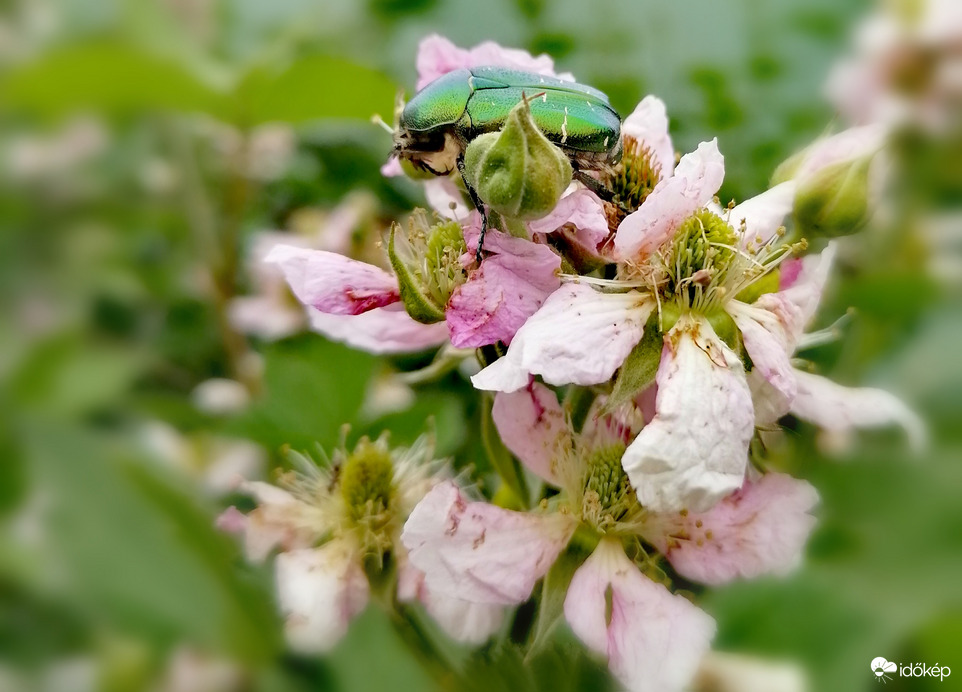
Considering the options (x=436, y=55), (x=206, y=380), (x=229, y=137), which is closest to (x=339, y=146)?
(x=229, y=137)

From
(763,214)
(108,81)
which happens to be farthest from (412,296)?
(108,81)

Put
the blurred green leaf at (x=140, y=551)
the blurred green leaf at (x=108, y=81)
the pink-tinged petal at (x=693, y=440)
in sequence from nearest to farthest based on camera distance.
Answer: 1. the pink-tinged petal at (x=693, y=440)
2. the blurred green leaf at (x=140, y=551)
3. the blurred green leaf at (x=108, y=81)

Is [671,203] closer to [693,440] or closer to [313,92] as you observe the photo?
[693,440]

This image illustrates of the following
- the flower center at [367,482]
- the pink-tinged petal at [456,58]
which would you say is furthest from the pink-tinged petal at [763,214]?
the flower center at [367,482]

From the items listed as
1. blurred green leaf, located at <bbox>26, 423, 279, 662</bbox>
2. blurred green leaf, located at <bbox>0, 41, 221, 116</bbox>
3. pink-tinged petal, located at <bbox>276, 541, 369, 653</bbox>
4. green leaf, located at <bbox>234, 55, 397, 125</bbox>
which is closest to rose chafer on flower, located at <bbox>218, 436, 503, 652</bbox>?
pink-tinged petal, located at <bbox>276, 541, 369, 653</bbox>

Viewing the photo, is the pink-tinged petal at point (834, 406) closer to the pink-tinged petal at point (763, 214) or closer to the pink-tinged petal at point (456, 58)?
the pink-tinged petal at point (763, 214)

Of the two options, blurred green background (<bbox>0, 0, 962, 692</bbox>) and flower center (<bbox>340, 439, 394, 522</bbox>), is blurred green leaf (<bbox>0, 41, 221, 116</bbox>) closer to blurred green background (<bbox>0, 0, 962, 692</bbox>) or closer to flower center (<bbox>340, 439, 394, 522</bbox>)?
blurred green background (<bbox>0, 0, 962, 692</bbox>)

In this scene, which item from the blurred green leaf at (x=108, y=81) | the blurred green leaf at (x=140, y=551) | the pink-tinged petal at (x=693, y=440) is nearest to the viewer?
the pink-tinged petal at (x=693, y=440)

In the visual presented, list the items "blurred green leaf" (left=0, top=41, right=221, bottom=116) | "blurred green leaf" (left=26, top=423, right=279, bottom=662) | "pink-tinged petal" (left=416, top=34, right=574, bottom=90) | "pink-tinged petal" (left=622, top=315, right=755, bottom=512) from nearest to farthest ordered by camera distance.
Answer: "pink-tinged petal" (left=622, top=315, right=755, bottom=512), "pink-tinged petal" (left=416, top=34, right=574, bottom=90), "blurred green leaf" (left=26, top=423, right=279, bottom=662), "blurred green leaf" (left=0, top=41, right=221, bottom=116)
